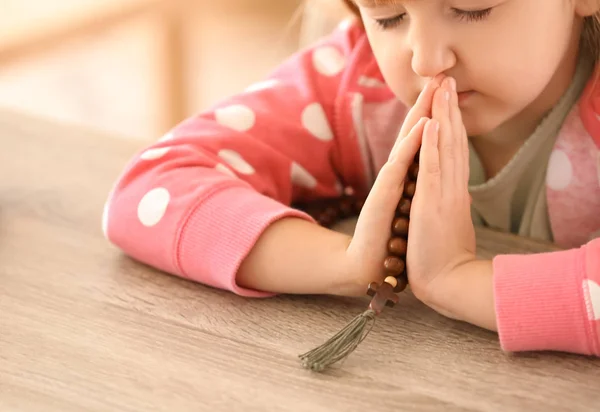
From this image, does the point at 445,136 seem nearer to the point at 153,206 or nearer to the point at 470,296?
the point at 470,296

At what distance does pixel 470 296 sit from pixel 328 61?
0.38 metres

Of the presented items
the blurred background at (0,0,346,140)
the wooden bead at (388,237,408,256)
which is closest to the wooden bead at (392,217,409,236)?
the wooden bead at (388,237,408,256)

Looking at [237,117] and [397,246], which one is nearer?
[397,246]

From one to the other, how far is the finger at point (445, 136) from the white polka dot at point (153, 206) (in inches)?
9.3

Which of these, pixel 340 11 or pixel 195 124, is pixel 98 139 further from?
pixel 340 11

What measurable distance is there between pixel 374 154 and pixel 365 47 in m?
0.12

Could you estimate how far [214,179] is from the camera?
2.41 ft

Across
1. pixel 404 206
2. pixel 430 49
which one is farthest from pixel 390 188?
pixel 430 49

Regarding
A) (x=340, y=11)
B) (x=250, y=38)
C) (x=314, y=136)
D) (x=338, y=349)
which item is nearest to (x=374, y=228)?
(x=338, y=349)

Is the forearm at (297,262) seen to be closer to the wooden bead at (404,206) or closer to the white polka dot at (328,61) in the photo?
the wooden bead at (404,206)

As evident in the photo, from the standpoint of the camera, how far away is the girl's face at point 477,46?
2.18 feet

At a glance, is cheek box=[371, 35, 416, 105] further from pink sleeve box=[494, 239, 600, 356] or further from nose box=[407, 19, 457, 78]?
pink sleeve box=[494, 239, 600, 356]

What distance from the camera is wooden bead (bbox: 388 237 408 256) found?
652 mm

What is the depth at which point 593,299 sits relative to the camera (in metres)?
0.58
